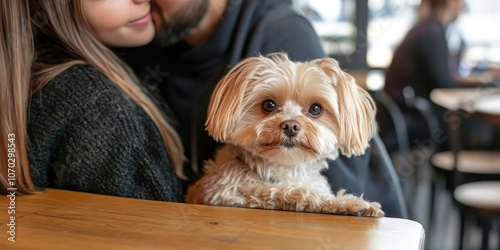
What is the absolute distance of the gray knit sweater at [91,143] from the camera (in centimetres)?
101

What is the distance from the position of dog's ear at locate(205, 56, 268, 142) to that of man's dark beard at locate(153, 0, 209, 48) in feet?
0.90

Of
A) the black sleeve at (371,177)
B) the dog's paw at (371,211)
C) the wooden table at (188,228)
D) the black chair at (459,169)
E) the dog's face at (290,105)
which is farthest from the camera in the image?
the black chair at (459,169)

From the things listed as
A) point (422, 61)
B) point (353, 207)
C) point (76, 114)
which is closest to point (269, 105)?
point (353, 207)

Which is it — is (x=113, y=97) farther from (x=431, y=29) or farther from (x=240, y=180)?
(x=431, y=29)

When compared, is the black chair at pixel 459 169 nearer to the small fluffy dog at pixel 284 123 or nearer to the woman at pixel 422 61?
the woman at pixel 422 61

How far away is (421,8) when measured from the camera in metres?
3.47

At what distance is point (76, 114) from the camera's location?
102cm

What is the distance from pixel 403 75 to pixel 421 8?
510 millimetres

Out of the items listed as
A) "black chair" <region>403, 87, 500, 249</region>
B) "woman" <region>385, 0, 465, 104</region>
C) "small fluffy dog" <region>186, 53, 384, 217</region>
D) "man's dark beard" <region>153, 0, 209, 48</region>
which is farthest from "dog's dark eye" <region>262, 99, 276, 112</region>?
"woman" <region>385, 0, 465, 104</region>

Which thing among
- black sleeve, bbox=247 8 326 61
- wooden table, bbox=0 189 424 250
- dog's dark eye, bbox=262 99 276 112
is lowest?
wooden table, bbox=0 189 424 250

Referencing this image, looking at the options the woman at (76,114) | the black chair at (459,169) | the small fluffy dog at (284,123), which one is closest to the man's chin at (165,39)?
the woman at (76,114)

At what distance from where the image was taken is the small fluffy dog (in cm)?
92

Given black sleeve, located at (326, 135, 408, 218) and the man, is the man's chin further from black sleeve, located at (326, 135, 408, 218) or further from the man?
black sleeve, located at (326, 135, 408, 218)

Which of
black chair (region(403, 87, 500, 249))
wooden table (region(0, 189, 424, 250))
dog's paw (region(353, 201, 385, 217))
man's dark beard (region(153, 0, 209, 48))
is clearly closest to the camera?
wooden table (region(0, 189, 424, 250))
